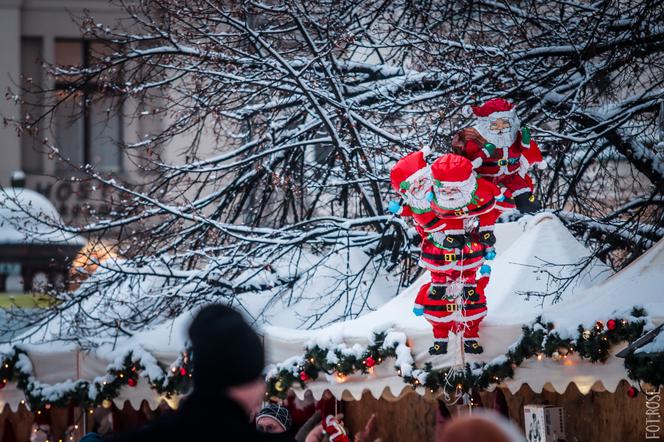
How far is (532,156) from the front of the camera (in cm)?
966

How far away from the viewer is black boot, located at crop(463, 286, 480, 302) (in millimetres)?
9070

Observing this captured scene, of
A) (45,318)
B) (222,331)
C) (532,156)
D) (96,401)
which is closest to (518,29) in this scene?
(532,156)

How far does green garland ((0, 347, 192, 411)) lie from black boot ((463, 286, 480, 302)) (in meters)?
3.40

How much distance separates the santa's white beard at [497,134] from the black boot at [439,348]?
1.69 metres

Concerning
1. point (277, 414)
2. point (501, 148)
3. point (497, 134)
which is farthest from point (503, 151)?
point (277, 414)

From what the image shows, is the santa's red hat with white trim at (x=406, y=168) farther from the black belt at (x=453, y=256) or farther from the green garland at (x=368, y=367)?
the green garland at (x=368, y=367)

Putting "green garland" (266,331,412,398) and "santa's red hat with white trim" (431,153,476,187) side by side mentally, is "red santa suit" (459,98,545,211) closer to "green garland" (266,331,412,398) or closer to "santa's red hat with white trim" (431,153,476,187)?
"santa's red hat with white trim" (431,153,476,187)

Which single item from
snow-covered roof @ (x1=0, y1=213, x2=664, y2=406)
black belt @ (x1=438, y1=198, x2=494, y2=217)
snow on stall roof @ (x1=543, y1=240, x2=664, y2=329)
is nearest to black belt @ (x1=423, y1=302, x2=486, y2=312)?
snow-covered roof @ (x1=0, y1=213, x2=664, y2=406)

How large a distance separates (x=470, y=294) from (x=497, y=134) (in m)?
1.36

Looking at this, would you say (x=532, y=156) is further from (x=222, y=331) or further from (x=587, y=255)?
(x=222, y=331)

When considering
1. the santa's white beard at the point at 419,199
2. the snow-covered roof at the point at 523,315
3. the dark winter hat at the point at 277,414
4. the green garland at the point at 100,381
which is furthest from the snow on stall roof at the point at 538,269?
the green garland at the point at 100,381

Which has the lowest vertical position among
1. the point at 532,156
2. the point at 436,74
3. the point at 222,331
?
the point at 222,331

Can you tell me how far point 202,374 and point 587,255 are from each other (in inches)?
284

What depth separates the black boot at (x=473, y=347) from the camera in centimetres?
906
